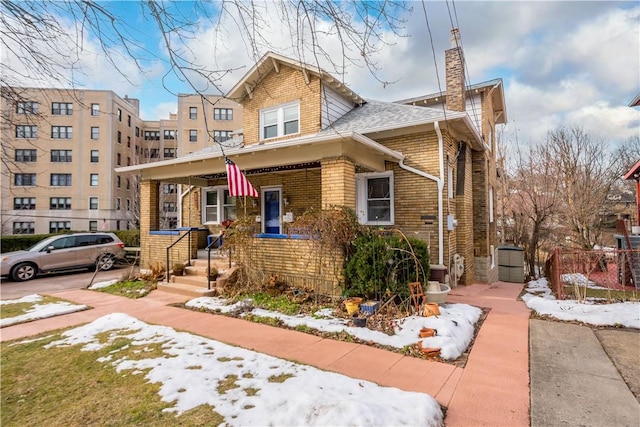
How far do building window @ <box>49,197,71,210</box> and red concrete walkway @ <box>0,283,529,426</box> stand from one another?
33.5 meters

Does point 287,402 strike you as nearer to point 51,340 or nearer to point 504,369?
point 504,369

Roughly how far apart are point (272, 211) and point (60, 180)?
110ft

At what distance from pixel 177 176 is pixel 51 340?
618 cm

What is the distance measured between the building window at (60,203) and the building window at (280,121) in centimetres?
Result: 3228

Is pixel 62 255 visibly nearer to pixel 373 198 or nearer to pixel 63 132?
pixel 373 198

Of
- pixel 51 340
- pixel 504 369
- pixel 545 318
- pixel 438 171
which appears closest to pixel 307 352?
Answer: pixel 504 369

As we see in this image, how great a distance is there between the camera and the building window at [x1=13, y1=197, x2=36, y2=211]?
1233 inches

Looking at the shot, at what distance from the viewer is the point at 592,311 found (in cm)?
607

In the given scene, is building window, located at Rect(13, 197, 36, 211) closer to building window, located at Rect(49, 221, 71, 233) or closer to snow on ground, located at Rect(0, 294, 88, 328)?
building window, located at Rect(49, 221, 71, 233)

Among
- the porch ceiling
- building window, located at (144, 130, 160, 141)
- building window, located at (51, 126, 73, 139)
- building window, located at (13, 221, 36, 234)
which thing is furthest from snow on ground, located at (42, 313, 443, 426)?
building window, located at (144, 130, 160, 141)

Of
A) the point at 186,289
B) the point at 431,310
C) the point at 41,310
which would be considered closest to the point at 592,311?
the point at 431,310

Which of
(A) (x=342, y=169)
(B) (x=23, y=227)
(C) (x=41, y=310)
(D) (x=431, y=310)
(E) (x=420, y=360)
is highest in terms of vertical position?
(A) (x=342, y=169)

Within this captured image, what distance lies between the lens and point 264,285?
7828mm

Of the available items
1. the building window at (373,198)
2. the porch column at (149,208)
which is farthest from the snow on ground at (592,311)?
the porch column at (149,208)
